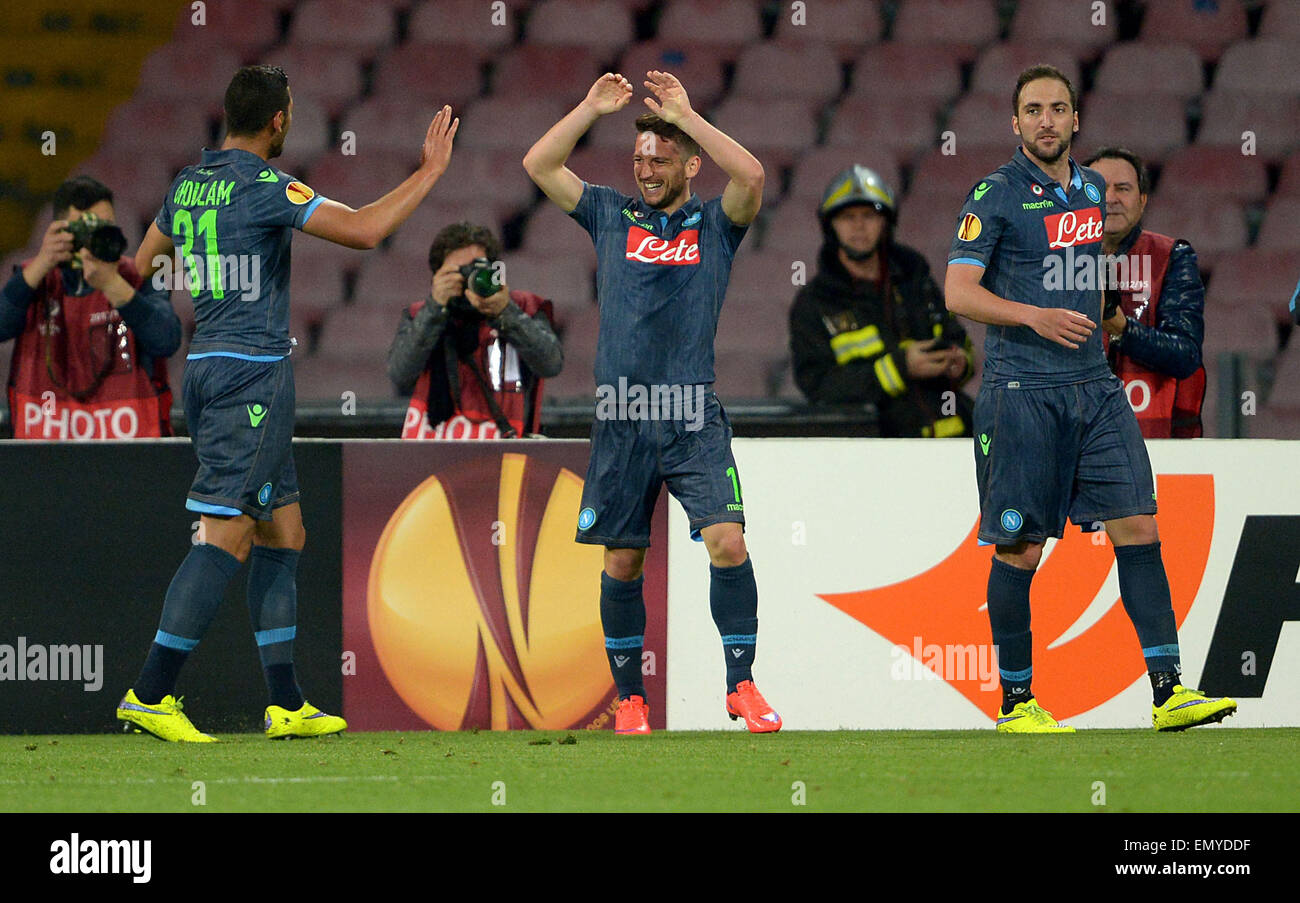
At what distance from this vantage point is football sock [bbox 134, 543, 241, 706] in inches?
190

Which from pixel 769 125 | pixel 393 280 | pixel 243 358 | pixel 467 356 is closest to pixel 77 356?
pixel 467 356

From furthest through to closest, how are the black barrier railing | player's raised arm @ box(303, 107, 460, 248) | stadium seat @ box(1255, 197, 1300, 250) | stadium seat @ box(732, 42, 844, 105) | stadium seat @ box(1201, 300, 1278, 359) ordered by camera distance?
stadium seat @ box(732, 42, 844, 105), stadium seat @ box(1255, 197, 1300, 250), stadium seat @ box(1201, 300, 1278, 359), the black barrier railing, player's raised arm @ box(303, 107, 460, 248)

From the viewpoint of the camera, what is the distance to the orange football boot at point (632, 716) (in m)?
5.27

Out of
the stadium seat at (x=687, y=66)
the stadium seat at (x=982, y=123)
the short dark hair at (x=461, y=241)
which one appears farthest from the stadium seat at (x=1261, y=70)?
the short dark hair at (x=461, y=241)

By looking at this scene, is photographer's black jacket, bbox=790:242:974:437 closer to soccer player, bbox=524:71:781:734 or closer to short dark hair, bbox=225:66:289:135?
soccer player, bbox=524:71:781:734

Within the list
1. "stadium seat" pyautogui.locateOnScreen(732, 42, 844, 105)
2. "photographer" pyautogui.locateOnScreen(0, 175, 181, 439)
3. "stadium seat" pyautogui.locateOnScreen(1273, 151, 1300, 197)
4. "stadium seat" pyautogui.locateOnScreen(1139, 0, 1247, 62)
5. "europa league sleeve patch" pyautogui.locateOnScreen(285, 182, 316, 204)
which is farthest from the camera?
"stadium seat" pyautogui.locateOnScreen(1139, 0, 1247, 62)

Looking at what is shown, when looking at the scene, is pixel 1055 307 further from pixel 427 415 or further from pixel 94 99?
pixel 94 99

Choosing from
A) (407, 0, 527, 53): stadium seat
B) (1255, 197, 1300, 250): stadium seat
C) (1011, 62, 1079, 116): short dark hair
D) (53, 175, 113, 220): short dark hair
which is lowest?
(53, 175, 113, 220): short dark hair

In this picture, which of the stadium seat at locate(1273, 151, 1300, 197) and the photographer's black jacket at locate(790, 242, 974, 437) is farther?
the stadium seat at locate(1273, 151, 1300, 197)

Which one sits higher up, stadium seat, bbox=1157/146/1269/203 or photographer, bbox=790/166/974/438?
stadium seat, bbox=1157/146/1269/203

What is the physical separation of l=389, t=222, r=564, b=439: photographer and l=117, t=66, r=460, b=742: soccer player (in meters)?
1.36

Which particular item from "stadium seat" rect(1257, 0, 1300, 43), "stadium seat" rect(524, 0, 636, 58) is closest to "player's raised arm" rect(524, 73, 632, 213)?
"stadium seat" rect(524, 0, 636, 58)

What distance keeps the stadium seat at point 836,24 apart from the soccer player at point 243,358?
21.9 feet

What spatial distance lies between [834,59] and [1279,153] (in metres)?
2.76
